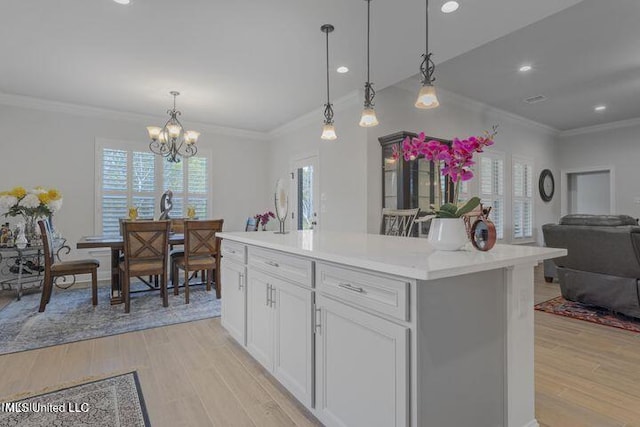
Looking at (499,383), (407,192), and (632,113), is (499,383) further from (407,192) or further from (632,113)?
(632,113)

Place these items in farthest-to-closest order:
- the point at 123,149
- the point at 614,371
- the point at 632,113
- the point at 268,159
Result: the point at 268,159, the point at 632,113, the point at 123,149, the point at 614,371

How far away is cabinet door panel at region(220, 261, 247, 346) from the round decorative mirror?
6.92 meters

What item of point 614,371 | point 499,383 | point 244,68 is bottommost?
point 614,371

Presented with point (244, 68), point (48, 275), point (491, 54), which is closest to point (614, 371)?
point (491, 54)

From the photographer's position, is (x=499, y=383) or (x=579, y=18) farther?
(x=579, y=18)

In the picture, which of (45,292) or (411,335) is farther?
(45,292)

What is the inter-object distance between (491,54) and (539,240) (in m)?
4.84

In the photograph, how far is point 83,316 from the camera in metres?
3.37

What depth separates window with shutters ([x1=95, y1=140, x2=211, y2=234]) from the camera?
16.8 ft

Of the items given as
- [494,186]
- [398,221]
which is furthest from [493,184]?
[398,221]

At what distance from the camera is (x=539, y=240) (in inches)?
273

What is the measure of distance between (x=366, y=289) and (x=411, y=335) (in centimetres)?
25

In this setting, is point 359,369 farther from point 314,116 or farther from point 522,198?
point 522,198

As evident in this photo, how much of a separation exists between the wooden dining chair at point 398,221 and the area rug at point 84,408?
2.28 meters
